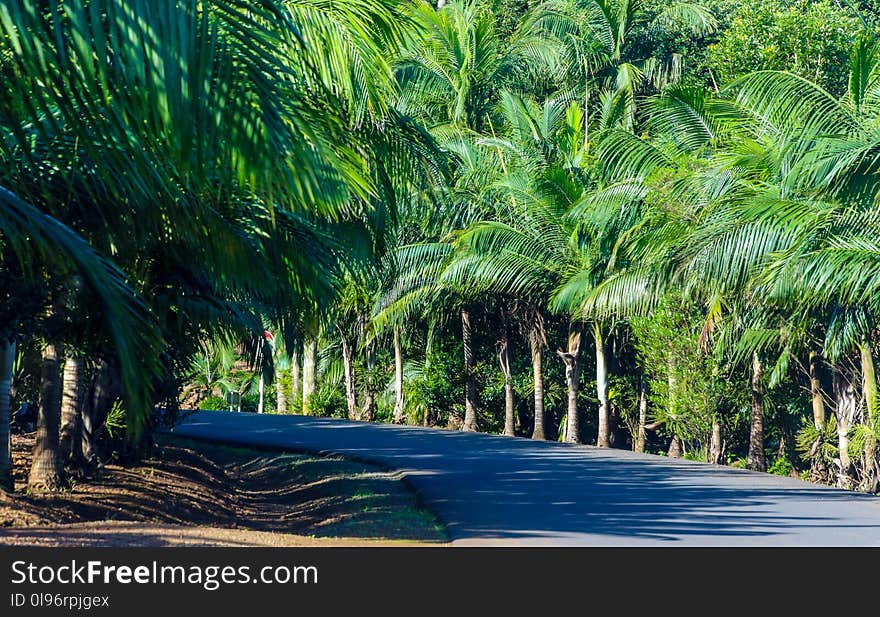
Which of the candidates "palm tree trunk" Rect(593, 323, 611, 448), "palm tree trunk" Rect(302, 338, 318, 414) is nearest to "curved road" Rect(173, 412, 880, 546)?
"palm tree trunk" Rect(593, 323, 611, 448)

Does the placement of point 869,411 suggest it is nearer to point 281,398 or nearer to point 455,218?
point 455,218

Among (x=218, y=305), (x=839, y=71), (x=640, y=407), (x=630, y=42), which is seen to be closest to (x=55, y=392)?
(x=218, y=305)

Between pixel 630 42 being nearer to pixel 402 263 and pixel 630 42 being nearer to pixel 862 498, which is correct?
pixel 402 263

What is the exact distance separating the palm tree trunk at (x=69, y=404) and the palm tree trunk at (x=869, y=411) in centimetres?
1035

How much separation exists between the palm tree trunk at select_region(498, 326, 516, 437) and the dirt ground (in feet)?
21.4

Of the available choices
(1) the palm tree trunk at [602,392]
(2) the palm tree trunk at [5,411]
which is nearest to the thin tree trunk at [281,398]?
(1) the palm tree trunk at [602,392]

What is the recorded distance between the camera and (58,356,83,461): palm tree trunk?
13602 millimetres

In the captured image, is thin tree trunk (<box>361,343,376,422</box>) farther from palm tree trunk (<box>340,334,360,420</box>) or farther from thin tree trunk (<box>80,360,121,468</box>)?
thin tree trunk (<box>80,360,121,468</box>)

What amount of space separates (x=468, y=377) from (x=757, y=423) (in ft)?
28.0

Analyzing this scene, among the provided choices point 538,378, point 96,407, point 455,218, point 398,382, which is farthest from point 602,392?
point 96,407

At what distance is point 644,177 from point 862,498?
718cm

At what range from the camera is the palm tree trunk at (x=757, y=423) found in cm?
1798

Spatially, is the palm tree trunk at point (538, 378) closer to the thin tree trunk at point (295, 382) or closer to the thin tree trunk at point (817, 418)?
the thin tree trunk at point (817, 418)

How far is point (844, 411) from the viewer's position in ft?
56.1
